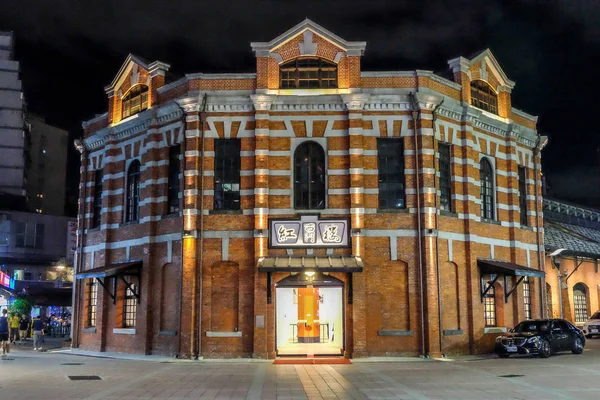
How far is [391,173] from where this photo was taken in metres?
27.0

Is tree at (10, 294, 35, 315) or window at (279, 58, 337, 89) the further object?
tree at (10, 294, 35, 315)

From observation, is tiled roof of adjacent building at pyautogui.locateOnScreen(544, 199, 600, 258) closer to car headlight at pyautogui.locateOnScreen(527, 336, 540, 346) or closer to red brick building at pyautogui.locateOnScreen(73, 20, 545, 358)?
red brick building at pyautogui.locateOnScreen(73, 20, 545, 358)

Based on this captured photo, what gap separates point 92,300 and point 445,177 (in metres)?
18.2

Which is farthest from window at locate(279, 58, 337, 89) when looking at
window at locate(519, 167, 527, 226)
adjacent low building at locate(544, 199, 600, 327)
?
adjacent low building at locate(544, 199, 600, 327)

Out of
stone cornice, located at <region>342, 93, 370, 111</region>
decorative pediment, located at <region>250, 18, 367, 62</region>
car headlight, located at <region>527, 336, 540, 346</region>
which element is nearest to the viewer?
car headlight, located at <region>527, 336, 540, 346</region>

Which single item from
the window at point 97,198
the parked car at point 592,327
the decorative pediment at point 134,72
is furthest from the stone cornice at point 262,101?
the parked car at point 592,327

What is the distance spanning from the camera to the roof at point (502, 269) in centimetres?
2744

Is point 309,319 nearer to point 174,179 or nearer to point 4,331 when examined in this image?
point 174,179

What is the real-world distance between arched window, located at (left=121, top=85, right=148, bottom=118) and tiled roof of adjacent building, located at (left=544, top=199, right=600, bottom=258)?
79.7 feet

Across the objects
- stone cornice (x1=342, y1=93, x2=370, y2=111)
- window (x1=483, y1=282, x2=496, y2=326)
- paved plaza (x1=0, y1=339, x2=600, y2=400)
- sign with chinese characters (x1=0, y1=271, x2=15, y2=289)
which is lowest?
paved plaza (x1=0, y1=339, x2=600, y2=400)

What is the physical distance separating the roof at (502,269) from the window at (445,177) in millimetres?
2864

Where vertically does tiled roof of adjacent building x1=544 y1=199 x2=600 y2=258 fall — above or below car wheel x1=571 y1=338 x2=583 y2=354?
above

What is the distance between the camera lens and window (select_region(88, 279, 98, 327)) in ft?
104

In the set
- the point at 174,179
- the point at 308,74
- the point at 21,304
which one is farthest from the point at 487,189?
the point at 21,304
